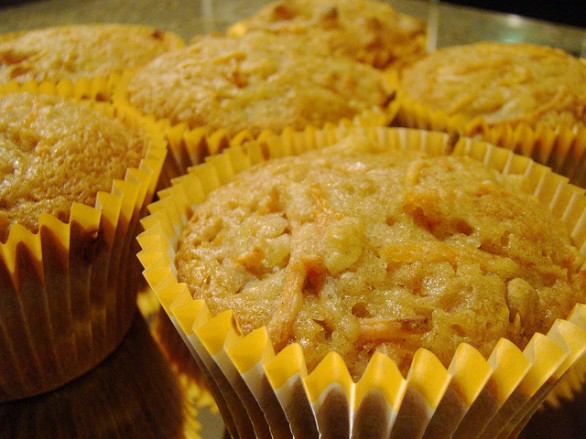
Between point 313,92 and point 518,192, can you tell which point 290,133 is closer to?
point 313,92

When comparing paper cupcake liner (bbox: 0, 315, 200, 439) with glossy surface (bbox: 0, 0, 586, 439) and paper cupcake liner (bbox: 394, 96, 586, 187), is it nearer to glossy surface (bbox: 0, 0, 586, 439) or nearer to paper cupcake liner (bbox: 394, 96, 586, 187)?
glossy surface (bbox: 0, 0, 586, 439)

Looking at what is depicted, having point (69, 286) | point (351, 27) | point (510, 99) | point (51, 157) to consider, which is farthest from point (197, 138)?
point (351, 27)

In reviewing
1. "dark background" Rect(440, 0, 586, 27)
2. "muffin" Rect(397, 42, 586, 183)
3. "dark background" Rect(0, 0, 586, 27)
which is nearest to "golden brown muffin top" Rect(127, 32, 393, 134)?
"muffin" Rect(397, 42, 586, 183)

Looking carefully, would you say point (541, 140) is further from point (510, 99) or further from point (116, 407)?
point (116, 407)

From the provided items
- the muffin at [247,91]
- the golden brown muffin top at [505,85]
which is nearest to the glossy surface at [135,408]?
the muffin at [247,91]

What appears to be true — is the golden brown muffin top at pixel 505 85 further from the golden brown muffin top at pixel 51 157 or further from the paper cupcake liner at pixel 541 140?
the golden brown muffin top at pixel 51 157

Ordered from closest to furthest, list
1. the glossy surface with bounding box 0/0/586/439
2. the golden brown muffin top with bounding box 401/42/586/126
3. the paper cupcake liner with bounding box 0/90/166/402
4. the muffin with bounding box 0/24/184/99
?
the paper cupcake liner with bounding box 0/90/166/402 → the glossy surface with bounding box 0/0/586/439 → the golden brown muffin top with bounding box 401/42/586/126 → the muffin with bounding box 0/24/184/99
